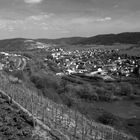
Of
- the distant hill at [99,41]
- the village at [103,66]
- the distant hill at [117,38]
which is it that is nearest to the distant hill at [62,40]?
the distant hill at [99,41]

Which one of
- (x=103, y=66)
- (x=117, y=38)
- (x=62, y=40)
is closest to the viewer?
(x=103, y=66)

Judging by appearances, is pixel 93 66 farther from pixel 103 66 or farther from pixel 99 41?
pixel 99 41

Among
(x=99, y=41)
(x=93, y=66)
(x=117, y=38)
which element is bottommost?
(x=93, y=66)

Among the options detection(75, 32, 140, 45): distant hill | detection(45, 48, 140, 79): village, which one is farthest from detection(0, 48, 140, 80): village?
detection(75, 32, 140, 45): distant hill

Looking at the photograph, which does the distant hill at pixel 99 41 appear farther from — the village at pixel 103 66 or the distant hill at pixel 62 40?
the village at pixel 103 66

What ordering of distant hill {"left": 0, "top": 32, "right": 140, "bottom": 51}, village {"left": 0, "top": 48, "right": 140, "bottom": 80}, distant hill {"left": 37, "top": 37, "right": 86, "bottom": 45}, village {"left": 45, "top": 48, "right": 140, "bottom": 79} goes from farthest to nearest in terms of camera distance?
distant hill {"left": 37, "top": 37, "right": 86, "bottom": 45} → distant hill {"left": 0, "top": 32, "right": 140, "bottom": 51} → village {"left": 45, "top": 48, "right": 140, "bottom": 79} → village {"left": 0, "top": 48, "right": 140, "bottom": 80}

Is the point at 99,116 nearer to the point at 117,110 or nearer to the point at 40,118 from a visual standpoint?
the point at 117,110

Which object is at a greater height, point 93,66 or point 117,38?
point 117,38

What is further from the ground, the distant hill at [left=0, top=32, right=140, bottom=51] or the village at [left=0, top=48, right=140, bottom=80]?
the distant hill at [left=0, top=32, right=140, bottom=51]

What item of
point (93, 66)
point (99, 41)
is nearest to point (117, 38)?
point (99, 41)

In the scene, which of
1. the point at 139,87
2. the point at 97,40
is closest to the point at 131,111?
the point at 139,87

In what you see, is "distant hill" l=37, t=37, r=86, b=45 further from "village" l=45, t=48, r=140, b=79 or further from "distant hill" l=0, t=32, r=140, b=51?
"village" l=45, t=48, r=140, b=79
